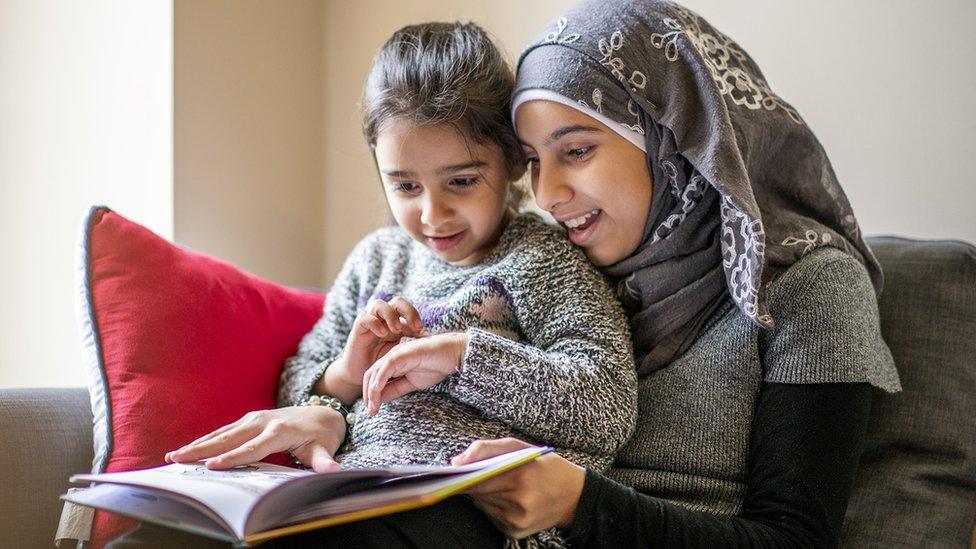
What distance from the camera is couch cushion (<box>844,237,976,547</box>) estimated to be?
1.18m

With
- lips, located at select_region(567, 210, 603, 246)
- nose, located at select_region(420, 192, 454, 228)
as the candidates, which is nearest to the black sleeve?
lips, located at select_region(567, 210, 603, 246)

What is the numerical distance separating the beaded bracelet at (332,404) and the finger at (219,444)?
14 cm

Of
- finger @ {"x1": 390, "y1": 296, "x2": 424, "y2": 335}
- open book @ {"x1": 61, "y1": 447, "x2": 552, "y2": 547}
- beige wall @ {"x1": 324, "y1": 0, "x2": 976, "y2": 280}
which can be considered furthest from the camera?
beige wall @ {"x1": 324, "y1": 0, "x2": 976, "y2": 280}

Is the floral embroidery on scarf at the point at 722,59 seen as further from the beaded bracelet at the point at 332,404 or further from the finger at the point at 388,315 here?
the beaded bracelet at the point at 332,404

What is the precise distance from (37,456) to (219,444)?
27 cm

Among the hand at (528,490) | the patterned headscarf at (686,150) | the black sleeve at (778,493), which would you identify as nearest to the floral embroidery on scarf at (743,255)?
the patterned headscarf at (686,150)

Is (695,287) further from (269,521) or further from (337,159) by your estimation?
(337,159)

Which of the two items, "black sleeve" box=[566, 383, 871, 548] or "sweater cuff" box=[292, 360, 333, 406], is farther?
"sweater cuff" box=[292, 360, 333, 406]

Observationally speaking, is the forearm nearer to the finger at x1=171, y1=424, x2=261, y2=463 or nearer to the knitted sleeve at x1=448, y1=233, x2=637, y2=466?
the knitted sleeve at x1=448, y1=233, x2=637, y2=466

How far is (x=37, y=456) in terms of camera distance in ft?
3.76

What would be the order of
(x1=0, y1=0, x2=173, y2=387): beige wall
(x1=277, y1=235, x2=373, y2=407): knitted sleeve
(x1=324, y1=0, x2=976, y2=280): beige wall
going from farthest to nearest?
(x1=0, y1=0, x2=173, y2=387): beige wall, (x1=324, y1=0, x2=976, y2=280): beige wall, (x1=277, y1=235, x2=373, y2=407): knitted sleeve

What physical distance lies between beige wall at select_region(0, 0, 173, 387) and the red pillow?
0.56 metres

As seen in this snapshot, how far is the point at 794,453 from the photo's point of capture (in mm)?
1063

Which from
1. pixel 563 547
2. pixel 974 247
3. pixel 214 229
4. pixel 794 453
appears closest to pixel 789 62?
pixel 974 247
